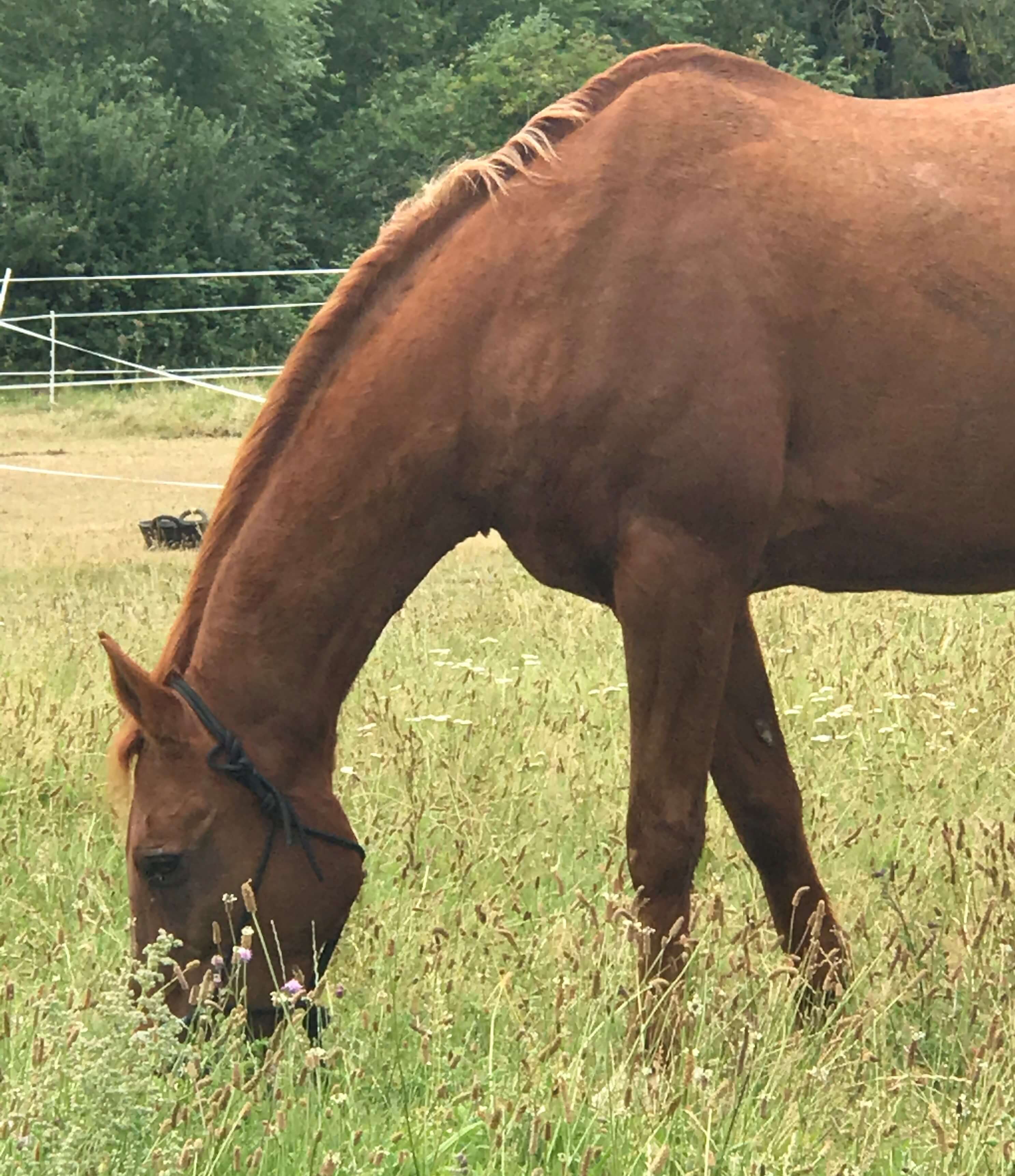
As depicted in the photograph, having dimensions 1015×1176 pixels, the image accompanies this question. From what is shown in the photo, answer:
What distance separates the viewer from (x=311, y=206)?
→ 85.4ft

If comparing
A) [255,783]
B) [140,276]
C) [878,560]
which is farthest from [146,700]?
[140,276]

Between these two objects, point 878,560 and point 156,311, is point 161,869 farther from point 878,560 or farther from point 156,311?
point 156,311

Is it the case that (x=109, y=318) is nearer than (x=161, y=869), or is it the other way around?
(x=161, y=869)

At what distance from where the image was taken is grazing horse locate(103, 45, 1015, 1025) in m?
2.79

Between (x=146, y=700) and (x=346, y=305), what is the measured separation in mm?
906

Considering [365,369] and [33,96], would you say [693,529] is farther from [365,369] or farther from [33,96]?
[33,96]

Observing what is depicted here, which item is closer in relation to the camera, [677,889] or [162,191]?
[677,889]

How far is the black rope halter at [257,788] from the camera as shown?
2838 mm

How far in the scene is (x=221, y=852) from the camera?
2.84 m

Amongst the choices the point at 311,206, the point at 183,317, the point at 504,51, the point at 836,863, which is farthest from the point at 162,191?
the point at 836,863

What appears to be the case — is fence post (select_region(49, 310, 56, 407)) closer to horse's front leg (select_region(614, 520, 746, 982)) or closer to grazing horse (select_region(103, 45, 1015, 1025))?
grazing horse (select_region(103, 45, 1015, 1025))

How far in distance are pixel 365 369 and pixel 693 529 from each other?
741 millimetres

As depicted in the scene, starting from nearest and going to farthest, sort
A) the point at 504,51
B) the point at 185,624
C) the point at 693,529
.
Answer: the point at 693,529
the point at 185,624
the point at 504,51

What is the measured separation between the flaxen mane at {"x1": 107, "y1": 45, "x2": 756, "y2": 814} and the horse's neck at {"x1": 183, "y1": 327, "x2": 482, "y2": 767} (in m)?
0.04
